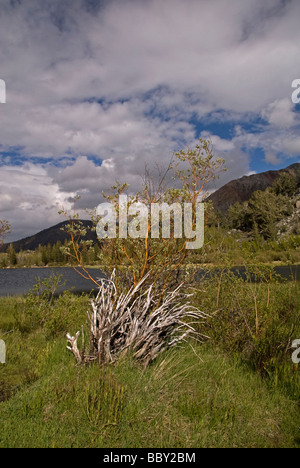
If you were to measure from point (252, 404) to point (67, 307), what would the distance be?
6555mm

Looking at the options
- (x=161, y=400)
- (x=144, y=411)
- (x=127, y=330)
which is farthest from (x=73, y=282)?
(x=144, y=411)

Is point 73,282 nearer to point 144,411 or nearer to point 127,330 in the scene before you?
point 127,330

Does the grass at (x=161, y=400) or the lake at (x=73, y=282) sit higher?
the grass at (x=161, y=400)

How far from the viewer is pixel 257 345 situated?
5391 mm

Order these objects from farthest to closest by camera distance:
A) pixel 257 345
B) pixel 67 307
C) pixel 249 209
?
pixel 249 209 → pixel 67 307 → pixel 257 345

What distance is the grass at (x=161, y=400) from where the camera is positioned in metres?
3.26

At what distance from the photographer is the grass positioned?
3256 millimetres

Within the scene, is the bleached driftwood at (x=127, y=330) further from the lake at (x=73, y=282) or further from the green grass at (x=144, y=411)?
the lake at (x=73, y=282)

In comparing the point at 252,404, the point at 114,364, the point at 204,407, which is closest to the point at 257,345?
the point at 252,404

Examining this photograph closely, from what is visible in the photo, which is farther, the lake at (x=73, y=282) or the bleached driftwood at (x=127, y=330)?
the lake at (x=73, y=282)

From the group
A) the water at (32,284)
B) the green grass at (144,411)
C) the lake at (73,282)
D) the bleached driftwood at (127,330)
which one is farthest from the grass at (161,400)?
the water at (32,284)

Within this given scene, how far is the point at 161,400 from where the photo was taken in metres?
3.85

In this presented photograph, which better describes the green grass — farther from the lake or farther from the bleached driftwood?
the lake
